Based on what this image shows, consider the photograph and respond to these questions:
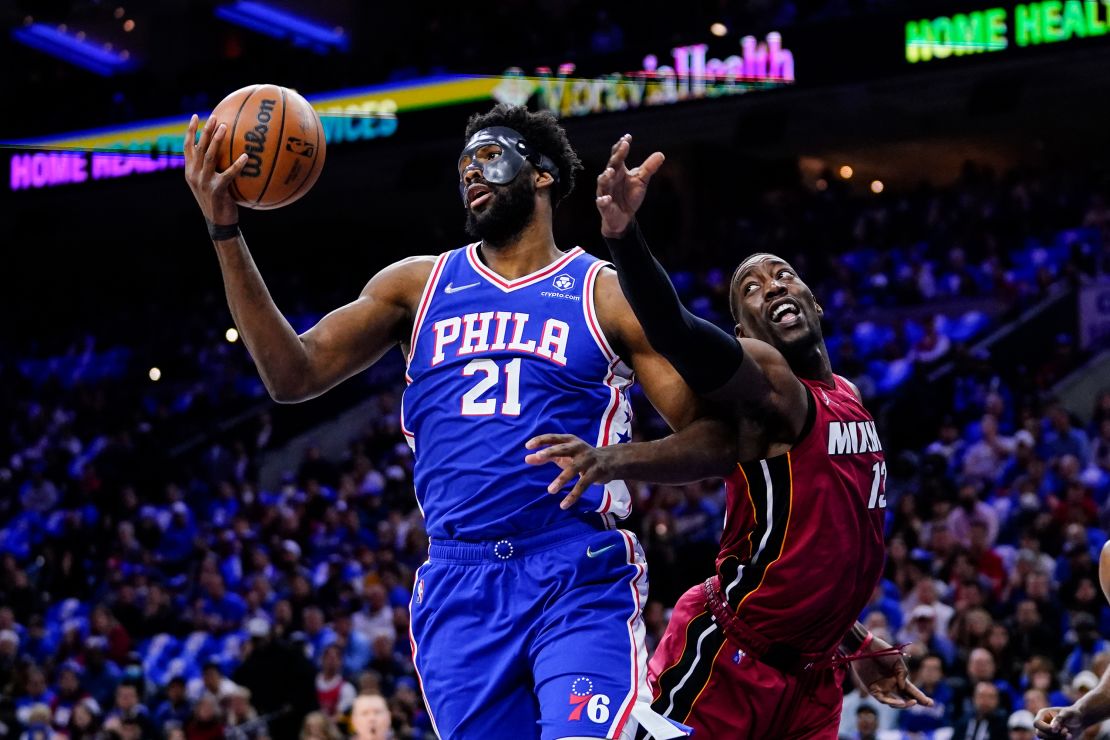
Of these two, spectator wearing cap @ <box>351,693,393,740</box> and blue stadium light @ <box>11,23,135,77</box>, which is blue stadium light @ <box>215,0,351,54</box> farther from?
spectator wearing cap @ <box>351,693,393,740</box>

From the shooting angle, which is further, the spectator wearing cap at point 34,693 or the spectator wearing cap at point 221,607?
the spectator wearing cap at point 221,607

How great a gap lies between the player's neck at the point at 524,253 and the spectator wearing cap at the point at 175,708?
869 cm

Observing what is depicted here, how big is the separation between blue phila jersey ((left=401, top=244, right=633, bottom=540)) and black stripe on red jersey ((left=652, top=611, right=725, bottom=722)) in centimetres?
69

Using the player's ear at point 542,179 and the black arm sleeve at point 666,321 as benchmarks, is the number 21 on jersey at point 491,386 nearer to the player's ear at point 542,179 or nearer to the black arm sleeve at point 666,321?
the black arm sleeve at point 666,321

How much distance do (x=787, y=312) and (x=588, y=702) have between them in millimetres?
1506

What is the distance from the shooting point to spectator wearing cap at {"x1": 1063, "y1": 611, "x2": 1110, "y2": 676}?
30.0 feet

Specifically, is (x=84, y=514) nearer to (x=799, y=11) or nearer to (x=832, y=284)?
(x=832, y=284)

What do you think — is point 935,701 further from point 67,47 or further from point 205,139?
point 67,47

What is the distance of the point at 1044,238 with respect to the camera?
55.0 feet

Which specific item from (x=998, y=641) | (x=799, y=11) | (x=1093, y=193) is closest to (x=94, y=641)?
(x=998, y=641)

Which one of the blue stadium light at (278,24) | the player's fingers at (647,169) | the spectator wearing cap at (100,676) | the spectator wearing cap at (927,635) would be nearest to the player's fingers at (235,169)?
the player's fingers at (647,169)

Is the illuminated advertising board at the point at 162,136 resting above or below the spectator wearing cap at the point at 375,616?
Answer: above

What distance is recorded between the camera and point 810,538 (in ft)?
14.4

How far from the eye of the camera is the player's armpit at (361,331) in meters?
4.07
